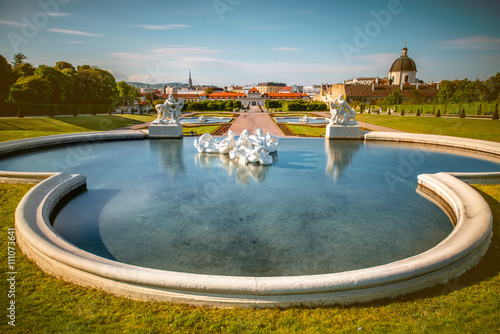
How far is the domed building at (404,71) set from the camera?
107 m

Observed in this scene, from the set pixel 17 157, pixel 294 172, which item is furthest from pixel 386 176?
pixel 17 157

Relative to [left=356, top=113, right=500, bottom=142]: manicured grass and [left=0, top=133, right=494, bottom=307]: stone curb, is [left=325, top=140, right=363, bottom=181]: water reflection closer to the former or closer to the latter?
[left=0, top=133, right=494, bottom=307]: stone curb

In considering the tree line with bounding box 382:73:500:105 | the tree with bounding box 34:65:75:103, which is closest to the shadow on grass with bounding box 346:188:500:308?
the tree with bounding box 34:65:75:103

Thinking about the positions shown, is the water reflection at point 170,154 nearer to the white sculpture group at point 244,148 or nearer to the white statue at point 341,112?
the white sculpture group at point 244,148

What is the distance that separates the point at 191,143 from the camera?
18.4 m

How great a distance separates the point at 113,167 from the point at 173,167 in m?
2.41

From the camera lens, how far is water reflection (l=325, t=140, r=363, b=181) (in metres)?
12.0

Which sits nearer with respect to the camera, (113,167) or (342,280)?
(342,280)

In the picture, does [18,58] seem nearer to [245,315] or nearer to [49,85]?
[49,85]

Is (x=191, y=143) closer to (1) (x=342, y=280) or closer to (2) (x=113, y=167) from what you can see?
(2) (x=113, y=167)

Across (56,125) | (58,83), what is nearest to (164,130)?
(56,125)

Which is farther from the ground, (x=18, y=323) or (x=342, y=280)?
(x=342, y=280)

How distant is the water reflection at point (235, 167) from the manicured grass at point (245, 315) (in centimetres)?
635

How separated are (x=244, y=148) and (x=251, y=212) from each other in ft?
18.9
